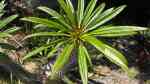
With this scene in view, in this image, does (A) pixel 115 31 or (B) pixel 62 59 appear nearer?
(B) pixel 62 59

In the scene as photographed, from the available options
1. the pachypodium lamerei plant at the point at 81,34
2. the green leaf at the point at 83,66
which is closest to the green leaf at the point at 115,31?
the pachypodium lamerei plant at the point at 81,34

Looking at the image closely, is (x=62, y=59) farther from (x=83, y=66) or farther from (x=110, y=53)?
(x=110, y=53)

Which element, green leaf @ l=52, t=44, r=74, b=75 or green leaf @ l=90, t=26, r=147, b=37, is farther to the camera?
green leaf @ l=90, t=26, r=147, b=37

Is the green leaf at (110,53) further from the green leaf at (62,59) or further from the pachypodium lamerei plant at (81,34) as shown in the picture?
the green leaf at (62,59)

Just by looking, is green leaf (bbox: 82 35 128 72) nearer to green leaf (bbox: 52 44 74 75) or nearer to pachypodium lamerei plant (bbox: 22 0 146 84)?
pachypodium lamerei plant (bbox: 22 0 146 84)

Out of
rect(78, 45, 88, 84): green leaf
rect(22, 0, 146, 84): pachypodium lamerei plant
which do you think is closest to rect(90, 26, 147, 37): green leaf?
rect(22, 0, 146, 84): pachypodium lamerei plant

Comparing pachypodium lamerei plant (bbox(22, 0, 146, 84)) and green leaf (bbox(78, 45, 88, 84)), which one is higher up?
pachypodium lamerei plant (bbox(22, 0, 146, 84))

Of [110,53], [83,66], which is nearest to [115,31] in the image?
[110,53]
